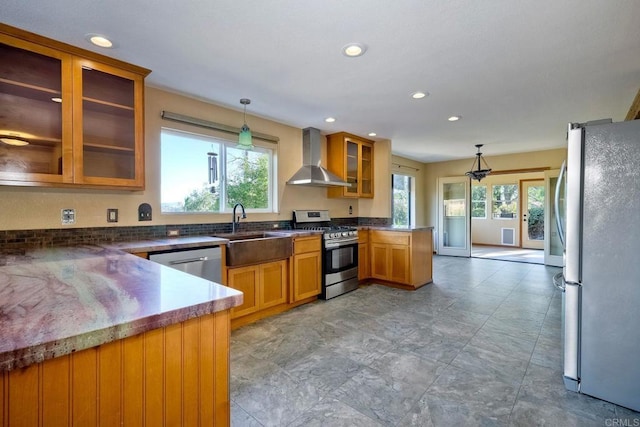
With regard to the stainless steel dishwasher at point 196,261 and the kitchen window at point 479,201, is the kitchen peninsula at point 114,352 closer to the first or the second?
the stainless steel dishwasher at point 196,261

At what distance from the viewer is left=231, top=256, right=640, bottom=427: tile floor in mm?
1668

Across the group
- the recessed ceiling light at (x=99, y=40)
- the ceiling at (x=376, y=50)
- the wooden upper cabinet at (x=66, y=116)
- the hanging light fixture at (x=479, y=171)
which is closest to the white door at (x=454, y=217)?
the hanging light fixture at (x=479, y=171)

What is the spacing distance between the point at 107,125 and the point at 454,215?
22.5 ft

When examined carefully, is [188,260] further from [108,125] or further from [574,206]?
[574,206]

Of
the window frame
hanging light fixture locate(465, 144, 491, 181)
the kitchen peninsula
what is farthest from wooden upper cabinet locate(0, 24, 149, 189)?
the window frame

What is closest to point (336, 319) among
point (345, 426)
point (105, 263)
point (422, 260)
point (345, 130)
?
point (345, 426)

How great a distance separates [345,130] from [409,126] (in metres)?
0.92

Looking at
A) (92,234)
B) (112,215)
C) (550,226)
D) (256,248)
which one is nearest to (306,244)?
(256,248)

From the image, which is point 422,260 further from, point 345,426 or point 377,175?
point 345,426

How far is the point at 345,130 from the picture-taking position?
445 cm

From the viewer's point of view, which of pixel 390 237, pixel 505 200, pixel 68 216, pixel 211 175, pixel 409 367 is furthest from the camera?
pixel 505 200

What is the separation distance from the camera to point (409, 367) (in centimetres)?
215

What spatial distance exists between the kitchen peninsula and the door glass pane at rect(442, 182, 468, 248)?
22.7 feet

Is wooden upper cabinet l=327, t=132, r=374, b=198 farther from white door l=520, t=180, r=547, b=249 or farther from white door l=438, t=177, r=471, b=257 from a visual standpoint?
white door l=520, t=180, r=547, b=249
